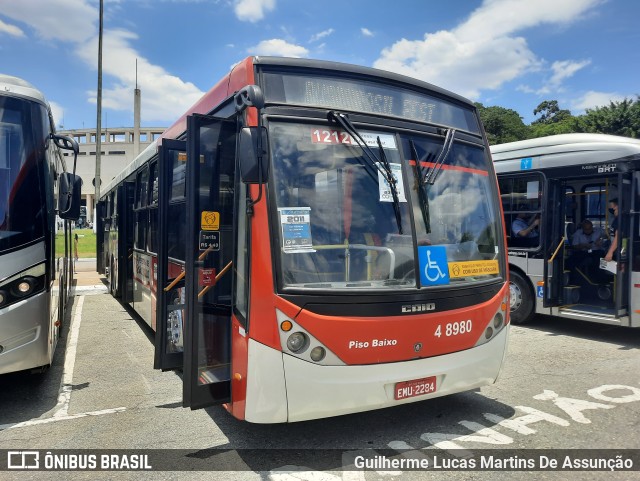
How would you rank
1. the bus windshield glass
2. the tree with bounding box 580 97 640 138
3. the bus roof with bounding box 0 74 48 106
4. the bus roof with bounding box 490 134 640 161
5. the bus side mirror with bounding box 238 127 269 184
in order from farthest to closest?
the tree with bounding box 580 97 640 138, the bus roof with bounding box 490 134 640 161, the bus roof with bounding box 0 74 48 106, the bus windshield glass, the bus side mirror with bounding box 238 127 269 184

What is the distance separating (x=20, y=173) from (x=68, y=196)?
943 mm

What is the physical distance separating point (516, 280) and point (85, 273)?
14.8m

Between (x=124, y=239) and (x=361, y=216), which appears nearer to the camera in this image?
(x=361, y=216)

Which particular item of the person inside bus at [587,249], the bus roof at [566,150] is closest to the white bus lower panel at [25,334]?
the bus roof at [566,150]

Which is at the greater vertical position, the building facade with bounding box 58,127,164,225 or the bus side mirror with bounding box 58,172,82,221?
the building facade with bounding box 58,127,164,225

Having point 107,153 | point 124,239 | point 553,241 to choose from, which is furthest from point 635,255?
point 107,153

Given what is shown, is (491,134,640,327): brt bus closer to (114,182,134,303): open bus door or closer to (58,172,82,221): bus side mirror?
(114,182,134,303): open bus door

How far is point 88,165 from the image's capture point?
8531cm

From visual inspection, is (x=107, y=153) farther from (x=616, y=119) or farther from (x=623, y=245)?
(x=623, y=245)

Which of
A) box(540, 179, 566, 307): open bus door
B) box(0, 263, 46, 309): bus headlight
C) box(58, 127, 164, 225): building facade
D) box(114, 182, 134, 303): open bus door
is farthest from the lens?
box(58, 127, 164, 225): building facade

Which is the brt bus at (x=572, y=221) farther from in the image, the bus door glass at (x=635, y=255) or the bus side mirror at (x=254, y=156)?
the bus side mirror at (x=254, y=156)

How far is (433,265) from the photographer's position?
392 cm

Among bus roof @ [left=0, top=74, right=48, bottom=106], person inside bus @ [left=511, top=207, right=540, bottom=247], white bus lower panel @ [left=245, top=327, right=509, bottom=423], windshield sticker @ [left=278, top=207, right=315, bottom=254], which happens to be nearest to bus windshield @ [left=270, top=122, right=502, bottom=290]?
windshield sticker @ [left=278, top=207, right=315, bottom=254]

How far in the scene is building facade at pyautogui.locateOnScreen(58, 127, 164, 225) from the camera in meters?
84.0
